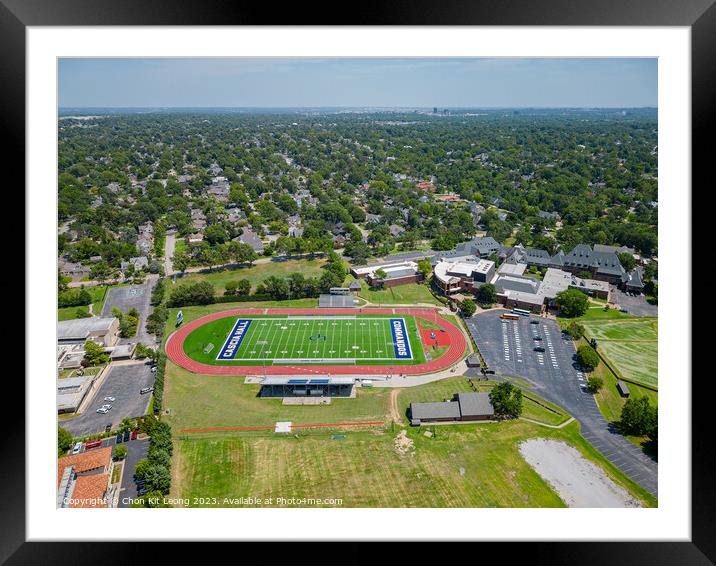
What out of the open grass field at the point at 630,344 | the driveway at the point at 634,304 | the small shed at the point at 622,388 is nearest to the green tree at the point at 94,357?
the small shed at the point at 622,388

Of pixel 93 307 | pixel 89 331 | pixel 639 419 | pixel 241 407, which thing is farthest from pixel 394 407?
pixel 93 307

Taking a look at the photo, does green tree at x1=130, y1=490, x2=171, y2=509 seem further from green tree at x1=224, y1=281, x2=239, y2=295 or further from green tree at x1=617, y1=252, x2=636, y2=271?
green tree at x1=617, y1=252, x2=636, y2=271

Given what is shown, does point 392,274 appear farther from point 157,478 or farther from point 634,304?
point 157,478

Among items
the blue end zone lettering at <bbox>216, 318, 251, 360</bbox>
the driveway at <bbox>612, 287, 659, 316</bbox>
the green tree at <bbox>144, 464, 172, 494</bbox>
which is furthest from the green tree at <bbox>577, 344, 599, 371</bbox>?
the green tree at <bbox>144, 464, 172, 494</bbox>

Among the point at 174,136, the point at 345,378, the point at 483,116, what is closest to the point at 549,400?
the point at 345,378

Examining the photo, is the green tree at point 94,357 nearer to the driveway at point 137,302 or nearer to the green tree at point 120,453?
the driveway at point 137,302
